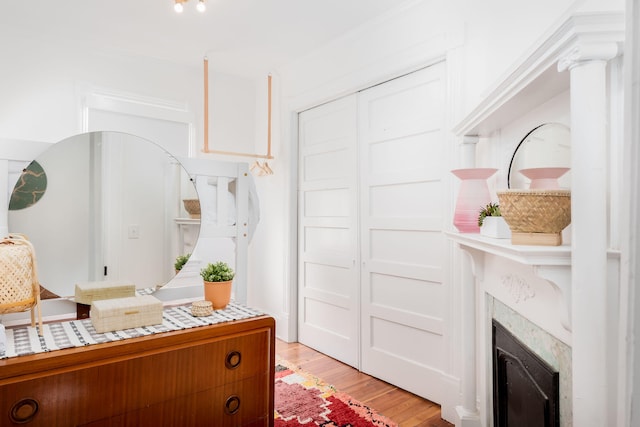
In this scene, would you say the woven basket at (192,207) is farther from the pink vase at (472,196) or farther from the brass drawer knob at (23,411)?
the pink vase at (472,196)

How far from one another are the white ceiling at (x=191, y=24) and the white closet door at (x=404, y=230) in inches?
23.7

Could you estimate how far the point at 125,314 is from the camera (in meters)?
1.45

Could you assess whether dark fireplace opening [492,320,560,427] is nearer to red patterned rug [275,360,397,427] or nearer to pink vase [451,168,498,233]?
pink vase [451,168,498,233]

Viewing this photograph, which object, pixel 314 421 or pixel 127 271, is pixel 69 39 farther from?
pixel 314 421

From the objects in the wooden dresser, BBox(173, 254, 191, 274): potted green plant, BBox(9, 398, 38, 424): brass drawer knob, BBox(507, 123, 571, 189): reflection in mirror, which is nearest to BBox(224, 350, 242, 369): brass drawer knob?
the wooden dresser

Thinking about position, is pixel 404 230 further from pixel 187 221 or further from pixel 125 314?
pixel 125 314

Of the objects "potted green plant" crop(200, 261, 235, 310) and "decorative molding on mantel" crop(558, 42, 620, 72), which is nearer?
"decorative molding on mantel" crop(558, 42, 620, 72)

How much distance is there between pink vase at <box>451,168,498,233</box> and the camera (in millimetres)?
1627

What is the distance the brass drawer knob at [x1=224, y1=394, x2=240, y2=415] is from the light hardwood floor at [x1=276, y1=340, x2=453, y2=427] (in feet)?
3.48

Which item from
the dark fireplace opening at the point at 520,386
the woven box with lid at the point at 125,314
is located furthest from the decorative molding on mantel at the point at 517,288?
the woven box with lid at the point at 125,314

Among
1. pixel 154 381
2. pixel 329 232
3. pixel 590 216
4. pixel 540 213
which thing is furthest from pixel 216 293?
pixel 329 232

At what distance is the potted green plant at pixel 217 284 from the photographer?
1729mm

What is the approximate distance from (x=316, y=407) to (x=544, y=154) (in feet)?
6.03

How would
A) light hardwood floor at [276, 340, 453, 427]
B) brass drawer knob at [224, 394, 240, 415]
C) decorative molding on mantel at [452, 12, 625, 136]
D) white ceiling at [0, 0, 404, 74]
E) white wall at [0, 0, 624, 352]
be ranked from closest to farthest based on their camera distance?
decorative molding on mantel at [452, 12, 625, 136] → brass drawer knob at [224, 394, 240, 415] → white wall at [0, 0, 624, 352] → light hardwood floor at [276, 340, 453, 427] → white ceiling at [0, 0, 404, 74]
